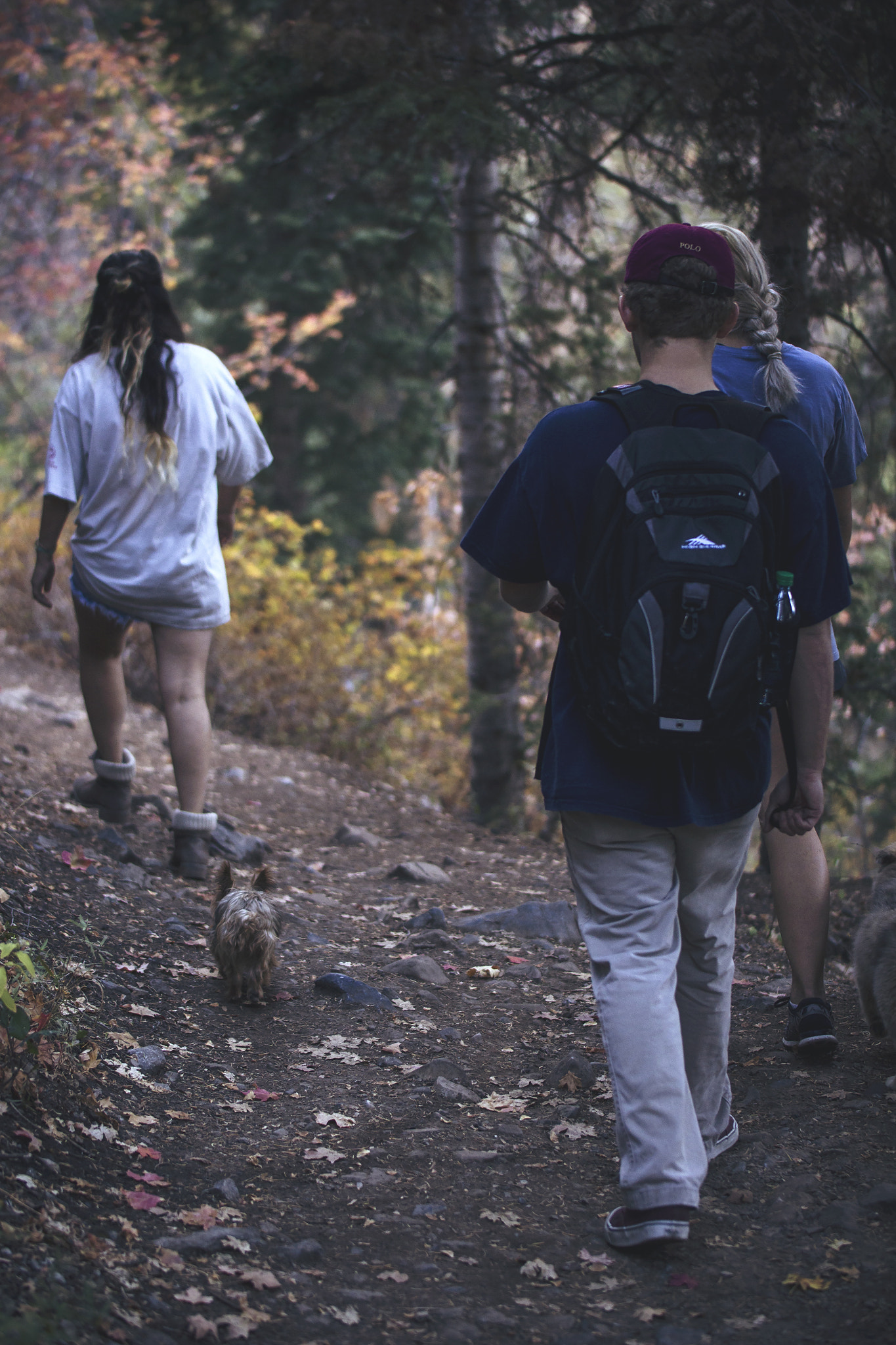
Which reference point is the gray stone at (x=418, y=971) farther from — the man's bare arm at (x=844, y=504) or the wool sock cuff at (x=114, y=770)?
the man's bare arm at (x=844, y=504)

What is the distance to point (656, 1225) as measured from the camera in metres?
2.46

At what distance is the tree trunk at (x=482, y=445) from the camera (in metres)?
7.88

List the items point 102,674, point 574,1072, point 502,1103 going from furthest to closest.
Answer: point 102,674 → point 574,1072 → point 502,1103

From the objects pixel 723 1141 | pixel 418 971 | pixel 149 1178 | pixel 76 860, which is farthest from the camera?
pixel 76 860

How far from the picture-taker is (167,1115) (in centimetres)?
307

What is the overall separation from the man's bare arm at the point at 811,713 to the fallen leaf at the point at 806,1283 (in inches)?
38.6

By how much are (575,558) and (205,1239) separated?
1.70 m

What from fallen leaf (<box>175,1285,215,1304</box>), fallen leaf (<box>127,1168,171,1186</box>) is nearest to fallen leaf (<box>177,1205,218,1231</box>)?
fallen leaf (<box>127,1168,171,1186</box>)

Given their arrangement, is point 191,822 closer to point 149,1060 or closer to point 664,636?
point 149,1060

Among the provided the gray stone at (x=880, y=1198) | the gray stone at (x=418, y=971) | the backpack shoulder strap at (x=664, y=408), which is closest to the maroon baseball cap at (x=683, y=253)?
the backpack shoulder strap at (x=664, y=408)

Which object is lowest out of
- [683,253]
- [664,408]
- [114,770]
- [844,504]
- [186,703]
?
[114,770]

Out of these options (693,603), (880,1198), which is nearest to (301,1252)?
(880,1198)

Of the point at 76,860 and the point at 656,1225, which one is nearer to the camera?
the point at 656,1225

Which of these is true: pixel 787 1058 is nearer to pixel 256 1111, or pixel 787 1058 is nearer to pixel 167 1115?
pixel 256 1111
